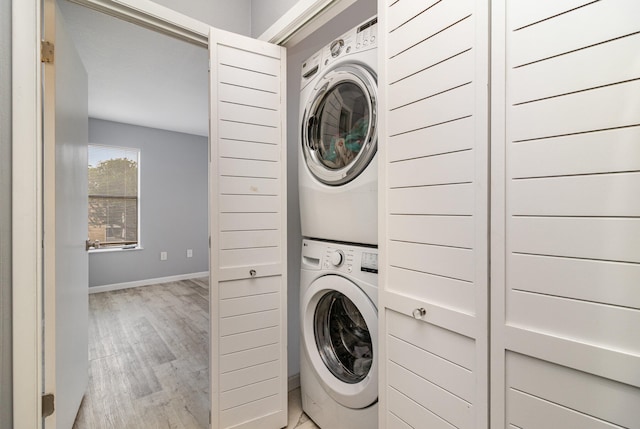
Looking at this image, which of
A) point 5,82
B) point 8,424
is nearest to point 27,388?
point 8,424

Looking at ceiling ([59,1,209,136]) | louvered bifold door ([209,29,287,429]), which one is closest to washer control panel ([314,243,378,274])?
louvered bifold door ([209,29,287,429])

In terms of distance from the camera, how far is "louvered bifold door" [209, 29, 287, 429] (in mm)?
1438

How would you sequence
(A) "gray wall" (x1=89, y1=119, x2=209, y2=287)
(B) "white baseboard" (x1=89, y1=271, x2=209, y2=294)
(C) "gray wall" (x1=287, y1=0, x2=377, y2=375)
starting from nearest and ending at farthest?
(C) "gray wall" (x1=287, y1=0, x2=377, y2=375)
(B) "white baseboard" (x1=89, y1=271, x2=209, y2=294)
(A) "gray wall" (x1=89, y1=119, x2=209, y2=287)

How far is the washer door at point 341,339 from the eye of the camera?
48.6 inches

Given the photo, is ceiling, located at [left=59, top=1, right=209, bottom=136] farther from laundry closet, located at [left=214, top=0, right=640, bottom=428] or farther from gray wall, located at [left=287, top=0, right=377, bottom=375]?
laundry closet, located at [left=214, top=0, right=640, bottom=428]

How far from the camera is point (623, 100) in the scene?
54cm

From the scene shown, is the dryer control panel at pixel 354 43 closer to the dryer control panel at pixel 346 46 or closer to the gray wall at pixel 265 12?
the dryer control panel at pixel 346 46

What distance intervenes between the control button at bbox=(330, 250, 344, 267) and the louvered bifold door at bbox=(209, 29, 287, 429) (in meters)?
0.34

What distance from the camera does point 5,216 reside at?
3.22 feet

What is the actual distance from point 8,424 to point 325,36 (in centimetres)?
219

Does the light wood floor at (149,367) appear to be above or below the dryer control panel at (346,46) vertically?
below

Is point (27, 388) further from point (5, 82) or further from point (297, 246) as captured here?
point (297, 246)

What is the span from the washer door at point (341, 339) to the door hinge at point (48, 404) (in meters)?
1.03

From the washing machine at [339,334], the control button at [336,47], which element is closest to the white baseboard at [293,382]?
the washing machine at [339,334]
